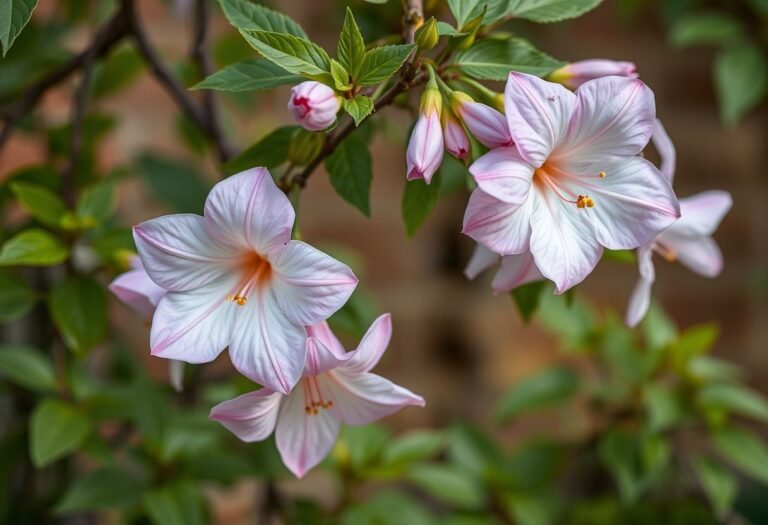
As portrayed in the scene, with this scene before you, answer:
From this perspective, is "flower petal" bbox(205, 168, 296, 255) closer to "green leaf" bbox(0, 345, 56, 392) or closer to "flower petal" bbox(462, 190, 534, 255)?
"flower petal" bbox(462, 190, 534, 255)

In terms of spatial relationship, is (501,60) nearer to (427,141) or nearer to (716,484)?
(427,141)

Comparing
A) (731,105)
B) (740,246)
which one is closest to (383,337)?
(731,105)

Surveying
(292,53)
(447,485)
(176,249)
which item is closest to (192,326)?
(176,249)

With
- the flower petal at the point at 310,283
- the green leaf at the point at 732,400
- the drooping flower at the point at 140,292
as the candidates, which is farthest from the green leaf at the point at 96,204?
the green leaf at the point at 732,400

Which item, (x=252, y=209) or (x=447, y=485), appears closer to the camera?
(x=252, y=209)

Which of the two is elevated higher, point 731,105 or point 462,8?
point 462,8

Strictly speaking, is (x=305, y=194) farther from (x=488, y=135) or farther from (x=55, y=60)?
(x=488, y=135)
